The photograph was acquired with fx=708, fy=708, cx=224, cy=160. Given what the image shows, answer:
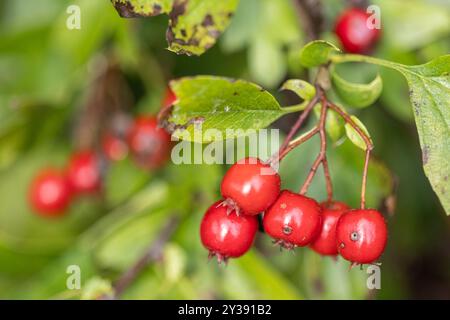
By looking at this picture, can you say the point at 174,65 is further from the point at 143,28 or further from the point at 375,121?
the point at 375,121

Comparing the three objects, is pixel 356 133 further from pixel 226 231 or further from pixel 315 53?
pixel 226 231

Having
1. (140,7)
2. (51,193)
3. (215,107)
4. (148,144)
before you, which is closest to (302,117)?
(215,107)

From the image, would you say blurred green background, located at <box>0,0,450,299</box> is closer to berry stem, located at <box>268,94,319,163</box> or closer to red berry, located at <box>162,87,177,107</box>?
red berry, located at <box>162,87,177,107</box>

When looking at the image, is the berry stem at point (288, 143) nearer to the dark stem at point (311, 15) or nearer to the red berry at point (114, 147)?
the dark stem at point (311, 15)

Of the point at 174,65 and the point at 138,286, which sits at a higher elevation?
the point at 174,65

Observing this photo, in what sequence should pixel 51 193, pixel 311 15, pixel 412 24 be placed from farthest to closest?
1. pixel 51 193
2. pixel 412 24
3. pixel 311 15

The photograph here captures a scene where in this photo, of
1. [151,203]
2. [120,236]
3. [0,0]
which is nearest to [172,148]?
[151,203]

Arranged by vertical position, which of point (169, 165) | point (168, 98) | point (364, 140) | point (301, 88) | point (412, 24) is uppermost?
point (412, 24)
